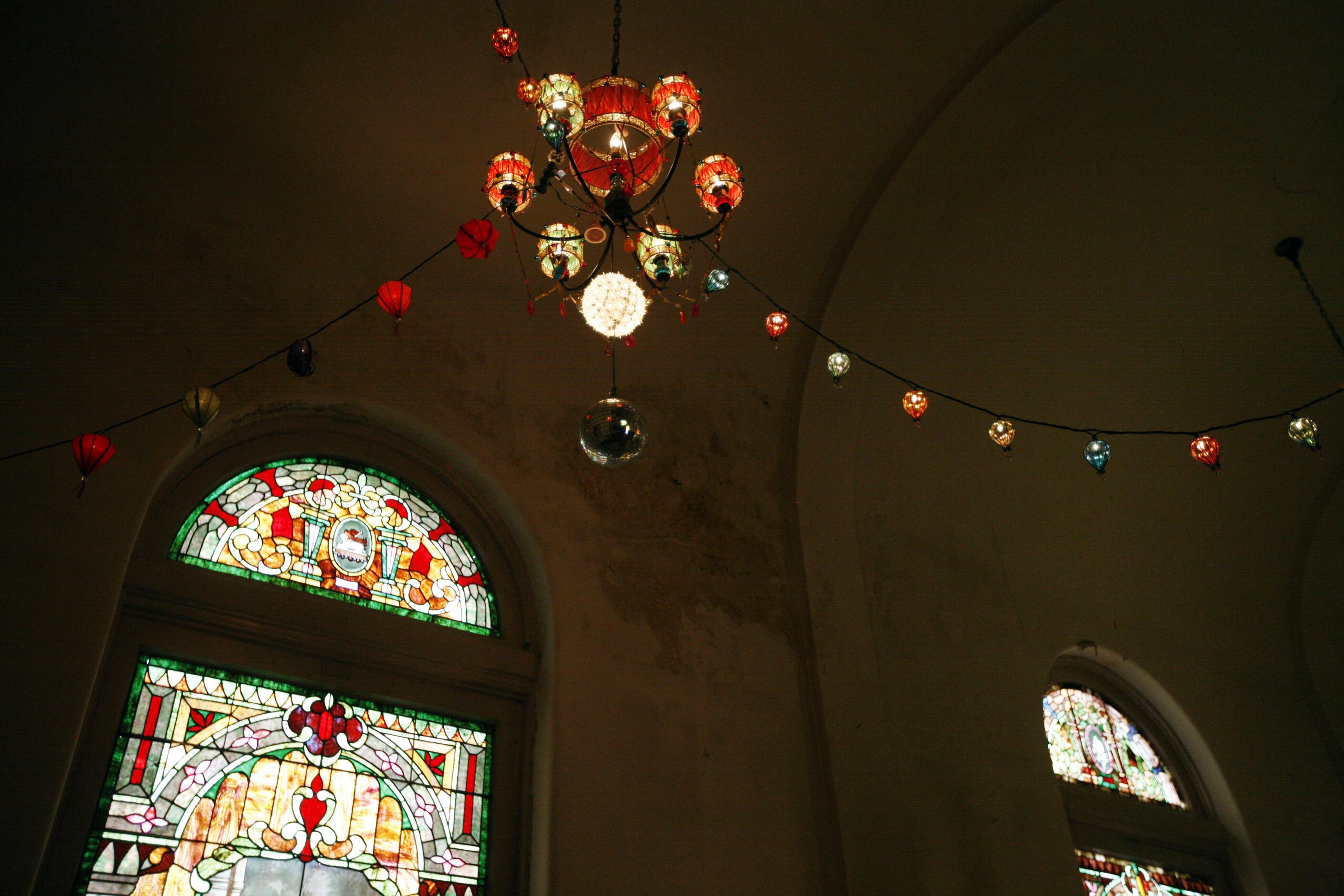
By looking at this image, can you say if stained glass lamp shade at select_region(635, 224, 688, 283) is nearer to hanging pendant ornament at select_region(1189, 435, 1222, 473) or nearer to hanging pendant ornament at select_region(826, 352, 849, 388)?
hanging pendant ornament at select_region(826, 352, 849, 388)

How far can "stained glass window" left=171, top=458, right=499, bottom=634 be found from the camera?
14.5 feet

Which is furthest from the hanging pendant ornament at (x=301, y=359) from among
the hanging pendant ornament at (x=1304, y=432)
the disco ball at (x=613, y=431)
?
the hanging pendant ornament at (x=1304, y=432)

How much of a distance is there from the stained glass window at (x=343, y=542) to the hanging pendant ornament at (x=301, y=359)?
0.77 m

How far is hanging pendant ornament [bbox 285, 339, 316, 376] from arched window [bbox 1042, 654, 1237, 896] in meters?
Result: 4.55

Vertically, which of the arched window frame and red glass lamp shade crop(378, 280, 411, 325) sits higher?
red glass lamp shade crop(378, 280, 411, 325)

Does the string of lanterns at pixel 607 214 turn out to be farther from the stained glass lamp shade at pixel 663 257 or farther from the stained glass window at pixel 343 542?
the stained glass window at pixel 343 542

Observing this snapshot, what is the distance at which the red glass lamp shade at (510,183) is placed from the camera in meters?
3.48

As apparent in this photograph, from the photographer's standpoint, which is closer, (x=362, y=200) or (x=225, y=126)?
(x=225, y=126)

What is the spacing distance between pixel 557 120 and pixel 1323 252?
5504mm

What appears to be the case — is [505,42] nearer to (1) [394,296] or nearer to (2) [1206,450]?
(1) [394,296]

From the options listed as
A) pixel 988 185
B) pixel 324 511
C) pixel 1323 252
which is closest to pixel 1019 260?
pixel 988 185

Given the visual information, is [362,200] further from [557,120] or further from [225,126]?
[557,120]

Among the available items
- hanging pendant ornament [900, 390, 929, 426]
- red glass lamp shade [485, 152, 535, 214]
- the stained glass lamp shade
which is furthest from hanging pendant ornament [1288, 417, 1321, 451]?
red glass lamp shade [485, 152, 535, 214]

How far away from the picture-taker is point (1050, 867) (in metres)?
5.30
